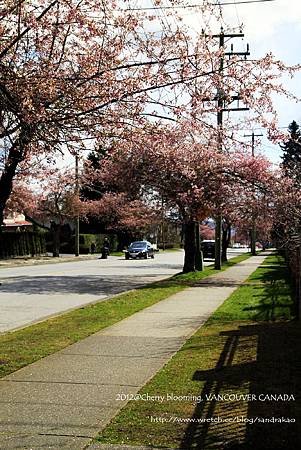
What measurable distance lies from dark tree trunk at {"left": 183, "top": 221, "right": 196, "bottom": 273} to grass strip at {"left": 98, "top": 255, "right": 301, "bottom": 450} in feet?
58.0

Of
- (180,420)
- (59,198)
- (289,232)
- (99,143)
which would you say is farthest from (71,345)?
(59,198)

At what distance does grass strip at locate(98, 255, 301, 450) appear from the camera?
16.8ft

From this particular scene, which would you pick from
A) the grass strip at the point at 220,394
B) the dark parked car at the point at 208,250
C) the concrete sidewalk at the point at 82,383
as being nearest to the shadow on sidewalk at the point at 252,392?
the grass strip at the point at 220,394

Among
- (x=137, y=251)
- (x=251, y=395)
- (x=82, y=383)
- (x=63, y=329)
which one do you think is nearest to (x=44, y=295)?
(x=63, y=329)

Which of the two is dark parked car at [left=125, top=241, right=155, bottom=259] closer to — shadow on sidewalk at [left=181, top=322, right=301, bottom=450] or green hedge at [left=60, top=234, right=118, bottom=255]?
green hedge at [left=60, top=234, right=118, bottom=255]

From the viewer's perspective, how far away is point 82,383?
6945 millimetres

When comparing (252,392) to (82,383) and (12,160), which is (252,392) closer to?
(82,383)

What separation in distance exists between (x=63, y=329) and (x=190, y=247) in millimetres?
18072

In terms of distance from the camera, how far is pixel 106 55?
7.10 meters

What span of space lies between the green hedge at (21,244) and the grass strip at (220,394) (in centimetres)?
3999

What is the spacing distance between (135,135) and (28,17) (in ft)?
5.97

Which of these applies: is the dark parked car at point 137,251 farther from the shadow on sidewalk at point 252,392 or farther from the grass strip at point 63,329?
the shadow on sidewalk at point 252,392

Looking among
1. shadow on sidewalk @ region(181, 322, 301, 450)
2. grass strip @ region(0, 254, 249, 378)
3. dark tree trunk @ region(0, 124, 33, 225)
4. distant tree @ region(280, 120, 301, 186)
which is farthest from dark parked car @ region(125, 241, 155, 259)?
dark tree trunk @ region(0, 124, 33, 225)

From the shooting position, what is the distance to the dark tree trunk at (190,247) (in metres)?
28.6
